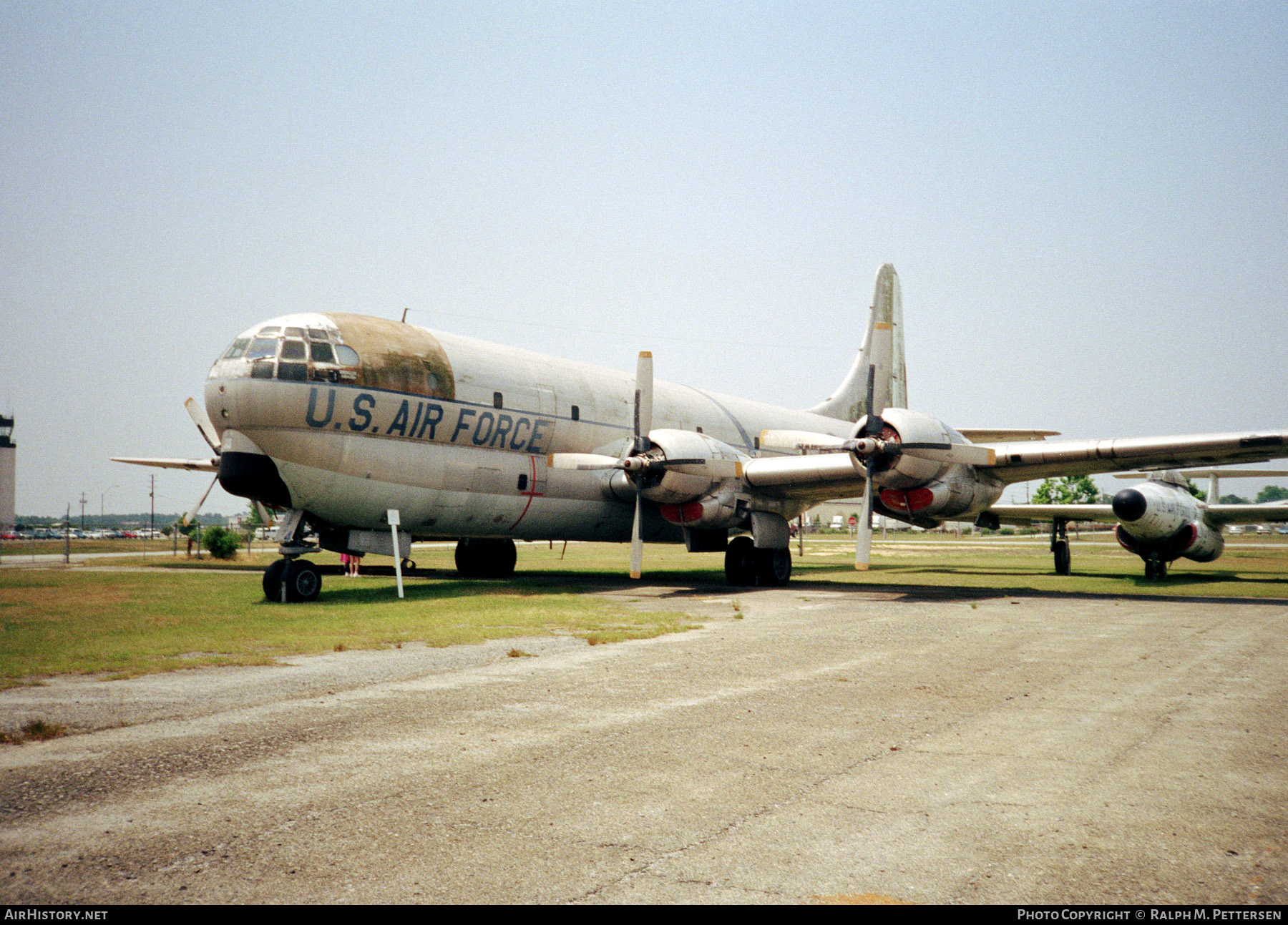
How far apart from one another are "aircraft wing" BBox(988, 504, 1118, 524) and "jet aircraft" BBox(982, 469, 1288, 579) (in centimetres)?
2

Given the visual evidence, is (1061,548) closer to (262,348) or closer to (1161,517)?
(1161,517)

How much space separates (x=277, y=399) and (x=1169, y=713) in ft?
50.1

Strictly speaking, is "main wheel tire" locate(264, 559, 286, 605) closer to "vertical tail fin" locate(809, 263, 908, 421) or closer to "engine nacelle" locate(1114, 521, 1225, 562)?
"vertical tail fin" locate(809, 263, 908, 421)

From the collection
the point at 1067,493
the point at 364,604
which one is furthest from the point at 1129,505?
the point at 1067,493

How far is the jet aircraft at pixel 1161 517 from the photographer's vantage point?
2520 centimetres

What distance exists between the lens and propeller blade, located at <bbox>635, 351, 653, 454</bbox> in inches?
816

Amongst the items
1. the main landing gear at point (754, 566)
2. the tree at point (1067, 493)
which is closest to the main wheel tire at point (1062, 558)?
the main landing gear at point (754, 566)

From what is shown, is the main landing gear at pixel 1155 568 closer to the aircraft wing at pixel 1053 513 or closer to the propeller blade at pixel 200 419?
A: the aircraft wing at pixel 1053 513

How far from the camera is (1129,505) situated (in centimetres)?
2494

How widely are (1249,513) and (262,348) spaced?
1134 inches

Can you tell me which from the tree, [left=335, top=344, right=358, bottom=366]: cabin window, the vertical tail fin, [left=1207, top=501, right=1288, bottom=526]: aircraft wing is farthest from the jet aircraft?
the tree

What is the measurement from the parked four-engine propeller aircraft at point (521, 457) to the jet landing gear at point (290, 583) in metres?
0.03

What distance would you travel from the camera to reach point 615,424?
23219 millimetres
